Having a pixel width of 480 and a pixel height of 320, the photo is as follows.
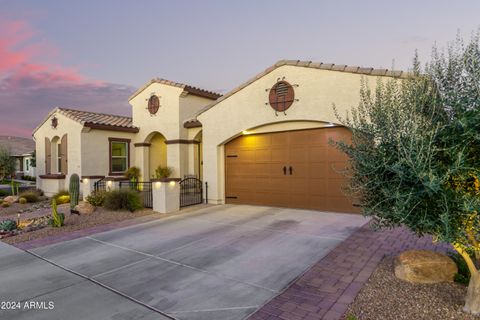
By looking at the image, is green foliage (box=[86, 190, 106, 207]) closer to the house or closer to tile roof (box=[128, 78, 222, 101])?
the house

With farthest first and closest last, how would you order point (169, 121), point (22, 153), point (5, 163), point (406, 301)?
point (22, 153) < point (5, 163) < point (169, 121) < point (406, 301)

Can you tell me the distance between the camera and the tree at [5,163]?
695 inches

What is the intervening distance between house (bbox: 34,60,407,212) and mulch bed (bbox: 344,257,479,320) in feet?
13.6

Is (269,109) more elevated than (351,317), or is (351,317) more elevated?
(269,109)

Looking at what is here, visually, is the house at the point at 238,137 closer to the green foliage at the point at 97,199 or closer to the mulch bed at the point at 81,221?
the mulch bed at the point at 81,221

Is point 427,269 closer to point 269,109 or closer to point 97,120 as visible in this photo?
point 269,109

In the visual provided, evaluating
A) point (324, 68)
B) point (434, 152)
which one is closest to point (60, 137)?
point (324, 68)

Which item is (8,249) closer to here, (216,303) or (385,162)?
(216,303)

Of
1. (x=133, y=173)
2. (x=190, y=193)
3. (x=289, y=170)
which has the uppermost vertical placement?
(x=289, y=170)

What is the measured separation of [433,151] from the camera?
269cm

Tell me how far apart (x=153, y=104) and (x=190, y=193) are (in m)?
6.09

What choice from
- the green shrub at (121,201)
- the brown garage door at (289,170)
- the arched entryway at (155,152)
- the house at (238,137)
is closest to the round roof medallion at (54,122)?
the house at (238,137)

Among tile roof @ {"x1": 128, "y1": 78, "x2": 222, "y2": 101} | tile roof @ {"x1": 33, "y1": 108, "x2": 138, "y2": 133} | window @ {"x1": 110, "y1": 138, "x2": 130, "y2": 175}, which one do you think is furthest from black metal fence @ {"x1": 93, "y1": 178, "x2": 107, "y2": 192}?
tile roof @ {"x1": 128, "y1": 78, "x2": 222, "y2": 101}

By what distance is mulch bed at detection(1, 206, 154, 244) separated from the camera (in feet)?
22.7
